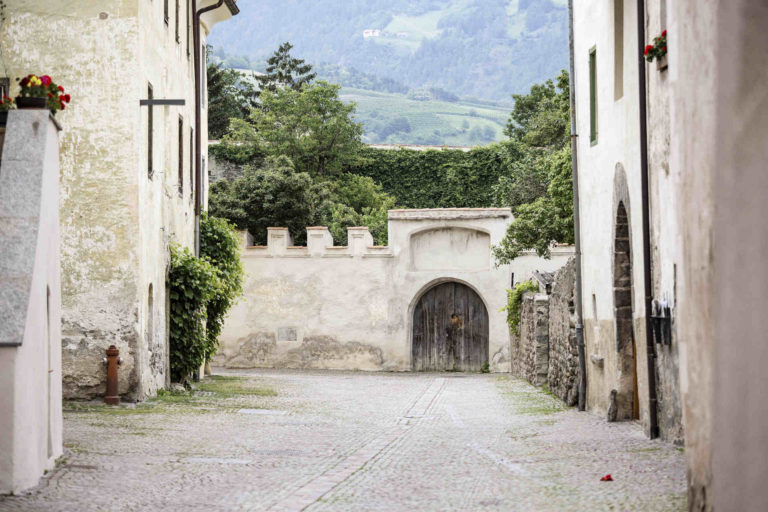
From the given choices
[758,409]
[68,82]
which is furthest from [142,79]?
[758,409]

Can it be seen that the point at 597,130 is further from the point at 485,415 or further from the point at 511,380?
the point at 511,380

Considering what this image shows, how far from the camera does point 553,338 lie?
21609 millimetres

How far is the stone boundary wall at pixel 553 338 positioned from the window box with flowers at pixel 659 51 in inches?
278

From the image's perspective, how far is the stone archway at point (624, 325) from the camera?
14.9 m

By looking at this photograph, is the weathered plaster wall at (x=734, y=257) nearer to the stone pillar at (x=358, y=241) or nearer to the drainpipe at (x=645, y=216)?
the drainpipe at (x=645, y=216)

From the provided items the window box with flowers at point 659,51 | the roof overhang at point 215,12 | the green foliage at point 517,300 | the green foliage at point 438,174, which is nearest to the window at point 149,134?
the roof overhang at point 215,12

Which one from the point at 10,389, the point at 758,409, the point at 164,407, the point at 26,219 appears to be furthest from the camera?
the point at 164,407

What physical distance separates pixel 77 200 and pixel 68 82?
1795mm

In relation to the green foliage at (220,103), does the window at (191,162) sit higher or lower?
lower

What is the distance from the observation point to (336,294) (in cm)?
3238

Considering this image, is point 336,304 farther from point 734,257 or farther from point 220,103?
point 220,103

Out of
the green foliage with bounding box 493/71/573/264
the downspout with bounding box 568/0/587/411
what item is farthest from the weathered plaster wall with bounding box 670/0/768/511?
the green foliage with bounding box 493/71/573/264

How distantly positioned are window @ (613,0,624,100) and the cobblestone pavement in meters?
Result: 4.53

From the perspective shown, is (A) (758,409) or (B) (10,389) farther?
(B) (10,389)
